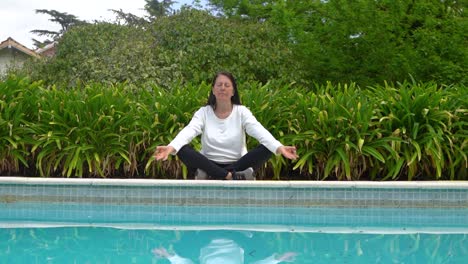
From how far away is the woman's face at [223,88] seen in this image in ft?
16.8

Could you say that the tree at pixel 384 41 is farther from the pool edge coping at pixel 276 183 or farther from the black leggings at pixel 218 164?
the black leggings at pixel 218 164

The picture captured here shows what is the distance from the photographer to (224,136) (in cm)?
529

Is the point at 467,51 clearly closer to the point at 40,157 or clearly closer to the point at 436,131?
the point at 436,131

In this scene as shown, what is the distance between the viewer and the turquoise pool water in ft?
11.7

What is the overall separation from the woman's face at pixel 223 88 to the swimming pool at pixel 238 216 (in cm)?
65

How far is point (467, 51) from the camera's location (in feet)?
30.4

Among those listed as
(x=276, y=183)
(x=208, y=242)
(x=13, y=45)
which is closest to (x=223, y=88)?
(x=276, y=183)

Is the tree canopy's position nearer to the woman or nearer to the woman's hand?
the woman

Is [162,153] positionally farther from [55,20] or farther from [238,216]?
[55,20]

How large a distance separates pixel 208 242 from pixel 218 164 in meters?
1.39

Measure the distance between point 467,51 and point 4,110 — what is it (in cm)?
609

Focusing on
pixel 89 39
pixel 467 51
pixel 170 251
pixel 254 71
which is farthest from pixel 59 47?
pixel 170 251

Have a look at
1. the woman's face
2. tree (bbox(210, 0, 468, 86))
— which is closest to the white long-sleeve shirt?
the woman's face

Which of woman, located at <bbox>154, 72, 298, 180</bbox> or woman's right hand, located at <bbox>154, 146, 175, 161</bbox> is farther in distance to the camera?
woman, located at <bbox>154, 72, 298, 180</bbox>
